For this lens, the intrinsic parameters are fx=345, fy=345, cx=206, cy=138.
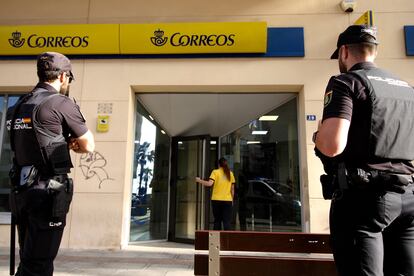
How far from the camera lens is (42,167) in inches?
80.4

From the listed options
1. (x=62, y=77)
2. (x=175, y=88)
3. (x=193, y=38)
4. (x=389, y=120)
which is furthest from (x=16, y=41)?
(x=389, y=120)

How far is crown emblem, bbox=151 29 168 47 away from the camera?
20.9 feet

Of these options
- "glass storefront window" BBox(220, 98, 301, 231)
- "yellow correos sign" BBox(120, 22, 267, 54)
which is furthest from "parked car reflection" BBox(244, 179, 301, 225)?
"yellow correos sign" BBox(120, 22, 267, 54)

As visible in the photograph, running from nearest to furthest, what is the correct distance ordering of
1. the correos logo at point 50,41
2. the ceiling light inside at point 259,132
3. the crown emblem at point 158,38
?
the crown emblem at point 158,38
the correos logo at point 50,41
the ceiling light inside at point 259,132

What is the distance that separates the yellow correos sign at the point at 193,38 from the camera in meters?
6.25

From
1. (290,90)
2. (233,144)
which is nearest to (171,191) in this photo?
(233,144)

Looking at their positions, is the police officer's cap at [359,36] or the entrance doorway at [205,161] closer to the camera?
the police officer's cap at [359,36]

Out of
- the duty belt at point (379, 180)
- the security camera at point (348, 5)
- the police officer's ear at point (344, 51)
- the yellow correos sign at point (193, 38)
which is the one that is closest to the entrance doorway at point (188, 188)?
the yellow correos sign at point (193, 38)

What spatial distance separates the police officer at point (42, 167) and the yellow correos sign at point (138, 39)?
4.29 m

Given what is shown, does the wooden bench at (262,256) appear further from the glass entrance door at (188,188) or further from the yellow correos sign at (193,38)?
the glass entrance door at (188,188)

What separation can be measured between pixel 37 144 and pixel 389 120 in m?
1.93

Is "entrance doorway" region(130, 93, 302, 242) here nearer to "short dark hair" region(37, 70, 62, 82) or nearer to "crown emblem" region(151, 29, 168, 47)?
"crown emblem" region(151, 29, 168, 47)

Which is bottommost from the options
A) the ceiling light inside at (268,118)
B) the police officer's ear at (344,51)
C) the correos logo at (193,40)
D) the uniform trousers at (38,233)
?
the uniform trousers at (38,233)

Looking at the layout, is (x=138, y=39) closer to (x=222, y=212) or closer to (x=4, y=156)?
(x=4, y=156)
